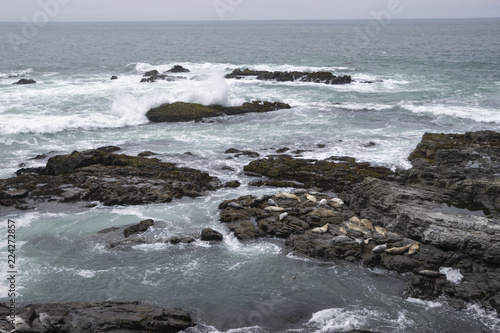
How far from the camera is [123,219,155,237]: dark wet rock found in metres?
17.0

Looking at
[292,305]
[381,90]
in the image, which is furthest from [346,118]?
[292,305]

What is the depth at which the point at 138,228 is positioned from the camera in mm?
17250

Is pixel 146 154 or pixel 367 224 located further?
pixel 146 154

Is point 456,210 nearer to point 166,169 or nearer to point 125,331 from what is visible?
point 125,331

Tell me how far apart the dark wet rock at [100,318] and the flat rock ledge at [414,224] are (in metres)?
5.55

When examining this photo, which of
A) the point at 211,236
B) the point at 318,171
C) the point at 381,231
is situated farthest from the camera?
the point at 318,171

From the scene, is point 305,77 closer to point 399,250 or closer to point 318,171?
point 318,171

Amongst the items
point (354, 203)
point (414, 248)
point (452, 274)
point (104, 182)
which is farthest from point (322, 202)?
point (104, 182)

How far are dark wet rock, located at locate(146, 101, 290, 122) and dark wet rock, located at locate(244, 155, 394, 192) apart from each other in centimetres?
1214

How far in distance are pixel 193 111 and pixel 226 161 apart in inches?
442

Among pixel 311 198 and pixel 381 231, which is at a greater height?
pixel 311 198

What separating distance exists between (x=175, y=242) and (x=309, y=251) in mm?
5050

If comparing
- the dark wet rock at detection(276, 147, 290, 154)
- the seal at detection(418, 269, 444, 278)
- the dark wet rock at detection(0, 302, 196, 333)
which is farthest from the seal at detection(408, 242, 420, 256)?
the dark wet rock at detection(276, 147, 290, 154)

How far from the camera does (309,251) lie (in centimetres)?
1561
